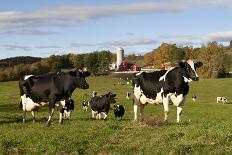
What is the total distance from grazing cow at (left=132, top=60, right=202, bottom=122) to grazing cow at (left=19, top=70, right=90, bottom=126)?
2.78 meters

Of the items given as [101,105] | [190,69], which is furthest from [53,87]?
[101,105]

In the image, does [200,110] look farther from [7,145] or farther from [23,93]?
[7,145]

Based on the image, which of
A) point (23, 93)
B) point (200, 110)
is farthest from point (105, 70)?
point (23, 93)

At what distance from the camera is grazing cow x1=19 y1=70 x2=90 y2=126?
18672 millimetres

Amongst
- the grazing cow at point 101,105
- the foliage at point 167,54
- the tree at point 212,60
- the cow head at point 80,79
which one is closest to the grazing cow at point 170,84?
the cow head at point 80,79

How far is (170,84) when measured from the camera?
17438 mm

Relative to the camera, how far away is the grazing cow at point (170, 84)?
17359 millimetres

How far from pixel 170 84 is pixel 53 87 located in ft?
16.7

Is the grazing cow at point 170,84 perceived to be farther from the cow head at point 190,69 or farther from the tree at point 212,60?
the tree at point 212,60

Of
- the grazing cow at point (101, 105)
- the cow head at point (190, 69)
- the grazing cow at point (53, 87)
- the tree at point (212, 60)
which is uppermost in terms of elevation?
the tree at point (212, 60)

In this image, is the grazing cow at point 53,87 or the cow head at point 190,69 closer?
→ the cow head at point 190,69

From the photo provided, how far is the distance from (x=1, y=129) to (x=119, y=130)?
5522 millimetres

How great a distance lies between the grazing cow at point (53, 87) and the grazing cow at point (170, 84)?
2781 mm

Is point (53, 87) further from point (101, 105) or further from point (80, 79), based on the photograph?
point (101, 105)
